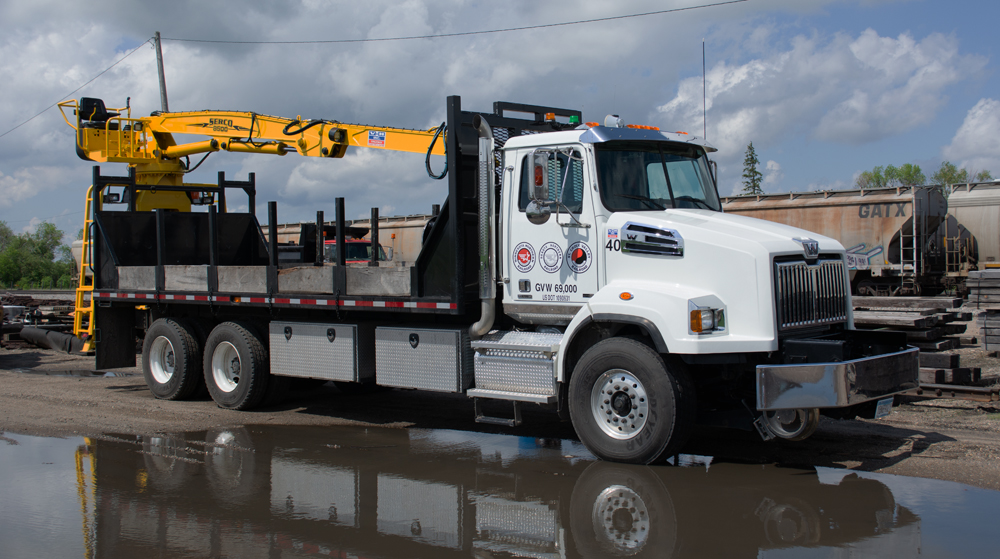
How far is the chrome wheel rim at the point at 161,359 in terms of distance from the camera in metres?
11.0

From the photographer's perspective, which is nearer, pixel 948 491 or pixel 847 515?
pixel 847 515

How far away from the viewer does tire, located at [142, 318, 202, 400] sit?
1061 centimetres

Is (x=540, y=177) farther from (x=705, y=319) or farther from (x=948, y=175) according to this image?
(x=948, y=175)

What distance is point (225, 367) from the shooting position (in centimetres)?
1034

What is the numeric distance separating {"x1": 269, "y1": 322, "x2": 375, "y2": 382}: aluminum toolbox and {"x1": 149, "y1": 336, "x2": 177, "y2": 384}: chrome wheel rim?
216cm

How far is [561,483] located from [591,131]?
10.2 ft

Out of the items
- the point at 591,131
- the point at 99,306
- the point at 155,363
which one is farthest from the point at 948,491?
the point at 99,306

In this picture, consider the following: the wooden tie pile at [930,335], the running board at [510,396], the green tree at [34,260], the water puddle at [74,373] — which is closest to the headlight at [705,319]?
the running board at [510,396]

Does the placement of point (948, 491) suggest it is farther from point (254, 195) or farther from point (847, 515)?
point (254, 195)

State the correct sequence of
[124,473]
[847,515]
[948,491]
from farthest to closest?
[124,473], [948,491], [847,515]

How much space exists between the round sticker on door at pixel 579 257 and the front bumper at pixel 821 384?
1804 mm

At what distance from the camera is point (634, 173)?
283 inches

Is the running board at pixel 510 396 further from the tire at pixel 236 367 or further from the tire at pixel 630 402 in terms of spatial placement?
the tire at pixel 236 367

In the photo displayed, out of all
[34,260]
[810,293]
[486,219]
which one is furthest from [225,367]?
[34,260]
